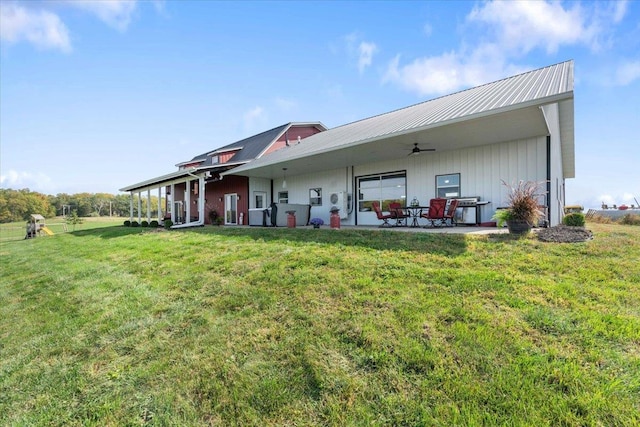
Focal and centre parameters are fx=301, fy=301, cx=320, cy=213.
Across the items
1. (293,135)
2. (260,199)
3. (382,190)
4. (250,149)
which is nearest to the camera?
(382,190)

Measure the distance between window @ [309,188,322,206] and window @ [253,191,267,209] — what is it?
336cm

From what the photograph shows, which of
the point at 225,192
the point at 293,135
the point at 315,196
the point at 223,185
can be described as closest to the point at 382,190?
the point at 315,196

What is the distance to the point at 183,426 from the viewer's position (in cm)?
230

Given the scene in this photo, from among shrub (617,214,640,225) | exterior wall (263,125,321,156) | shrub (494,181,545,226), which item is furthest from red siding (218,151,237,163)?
shrub (617,214,640,225)

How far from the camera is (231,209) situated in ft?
57.1

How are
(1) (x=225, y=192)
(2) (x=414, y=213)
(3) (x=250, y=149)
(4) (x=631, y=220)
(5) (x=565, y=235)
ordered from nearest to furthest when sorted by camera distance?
(5) (x=565, y=235)
(2) (x=414, y=213)
(4) (x=631, y=220)
(1) (x=225, y=192)
(3) (x=250, y=149)

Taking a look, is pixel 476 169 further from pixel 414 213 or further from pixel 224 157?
pixel 224 157

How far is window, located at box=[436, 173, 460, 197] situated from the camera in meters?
9.78

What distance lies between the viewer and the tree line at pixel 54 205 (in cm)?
5591

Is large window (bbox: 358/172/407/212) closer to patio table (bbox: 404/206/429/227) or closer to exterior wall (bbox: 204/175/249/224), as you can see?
patio table (bbox: 404/206/429/227)

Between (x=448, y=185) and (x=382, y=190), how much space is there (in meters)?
2.59

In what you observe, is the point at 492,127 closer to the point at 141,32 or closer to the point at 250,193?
the point at 141,32

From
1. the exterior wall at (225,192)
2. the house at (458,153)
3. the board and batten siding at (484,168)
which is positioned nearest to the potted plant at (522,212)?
the house at (458,153)

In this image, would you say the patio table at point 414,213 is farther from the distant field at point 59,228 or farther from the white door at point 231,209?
the distant field at point 59,228
